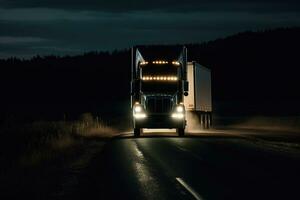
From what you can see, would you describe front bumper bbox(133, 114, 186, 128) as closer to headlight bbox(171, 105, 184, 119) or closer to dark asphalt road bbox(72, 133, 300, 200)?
headlight bbox(171, 105, 184, 119)

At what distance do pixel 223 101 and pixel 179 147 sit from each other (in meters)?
110

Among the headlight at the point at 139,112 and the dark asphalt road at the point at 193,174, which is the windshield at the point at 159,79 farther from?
the dark asphalt road at the point at 193,174

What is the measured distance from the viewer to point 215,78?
498 feet

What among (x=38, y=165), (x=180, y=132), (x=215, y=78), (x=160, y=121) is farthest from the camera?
(x=215, y=78)

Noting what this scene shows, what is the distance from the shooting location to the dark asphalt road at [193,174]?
44.3ft

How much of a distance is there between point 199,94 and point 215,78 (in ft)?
347

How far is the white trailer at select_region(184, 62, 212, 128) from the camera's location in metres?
44.6

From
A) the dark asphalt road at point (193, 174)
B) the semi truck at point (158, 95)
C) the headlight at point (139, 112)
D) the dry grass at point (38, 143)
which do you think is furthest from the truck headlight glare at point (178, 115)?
the dark asphalt road at point (193, 174)

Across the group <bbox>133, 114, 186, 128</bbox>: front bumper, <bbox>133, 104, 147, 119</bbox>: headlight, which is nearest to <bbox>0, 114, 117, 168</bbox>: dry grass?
<bbox>133, 104, 147, 119</bbox>: headlight

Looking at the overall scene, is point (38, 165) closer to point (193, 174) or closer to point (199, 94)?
point (193, 174)

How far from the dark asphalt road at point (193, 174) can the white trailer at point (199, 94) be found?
A: 709 inches

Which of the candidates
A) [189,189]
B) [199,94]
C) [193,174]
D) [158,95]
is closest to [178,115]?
[158,95]

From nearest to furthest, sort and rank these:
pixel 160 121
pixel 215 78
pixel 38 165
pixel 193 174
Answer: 1. pixel 193 174
2. pixel 38 165
3. pixel 160 121
4. pixel 215 78

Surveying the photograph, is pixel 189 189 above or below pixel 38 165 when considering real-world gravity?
below
